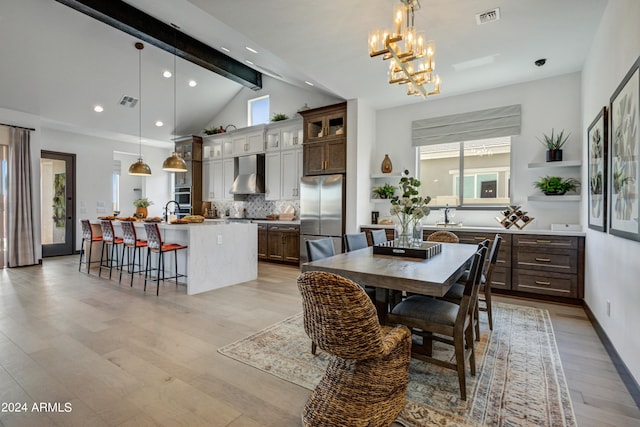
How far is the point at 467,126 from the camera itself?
16.7 feet

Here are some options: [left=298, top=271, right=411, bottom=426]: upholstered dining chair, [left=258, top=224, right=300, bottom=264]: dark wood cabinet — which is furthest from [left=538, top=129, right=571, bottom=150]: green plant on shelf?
[left=258, top=224, right=300, bottom=264]: dark wood cabinet

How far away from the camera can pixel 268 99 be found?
746 centimetres

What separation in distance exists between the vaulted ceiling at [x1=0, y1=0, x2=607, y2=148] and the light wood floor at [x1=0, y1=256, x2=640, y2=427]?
305 centimetres

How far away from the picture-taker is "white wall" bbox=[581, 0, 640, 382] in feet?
7.00

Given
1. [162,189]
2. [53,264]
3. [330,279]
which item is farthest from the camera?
[162,189]

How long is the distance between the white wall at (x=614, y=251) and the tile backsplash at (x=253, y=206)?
5044mm

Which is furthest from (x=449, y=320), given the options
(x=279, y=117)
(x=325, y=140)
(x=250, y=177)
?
(x=250, y=177)

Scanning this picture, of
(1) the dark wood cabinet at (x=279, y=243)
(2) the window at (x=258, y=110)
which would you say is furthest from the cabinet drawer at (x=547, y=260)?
(2) the window at (x=258, y=110)

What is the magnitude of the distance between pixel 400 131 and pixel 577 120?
2519 millimetres

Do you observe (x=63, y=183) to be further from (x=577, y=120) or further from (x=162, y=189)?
(x=577, y=120)

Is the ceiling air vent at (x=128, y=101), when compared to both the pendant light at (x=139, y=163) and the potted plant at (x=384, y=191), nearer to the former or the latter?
the pendant light at (x=139, y=163)

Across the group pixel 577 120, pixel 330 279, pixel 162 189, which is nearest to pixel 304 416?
pixel 330 279

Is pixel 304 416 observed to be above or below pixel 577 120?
below

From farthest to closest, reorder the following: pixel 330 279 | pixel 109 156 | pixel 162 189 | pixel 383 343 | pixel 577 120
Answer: pixel 162 189
pixel 109 156
pixel 577 120
pixel 383 343
pixel 330 279
